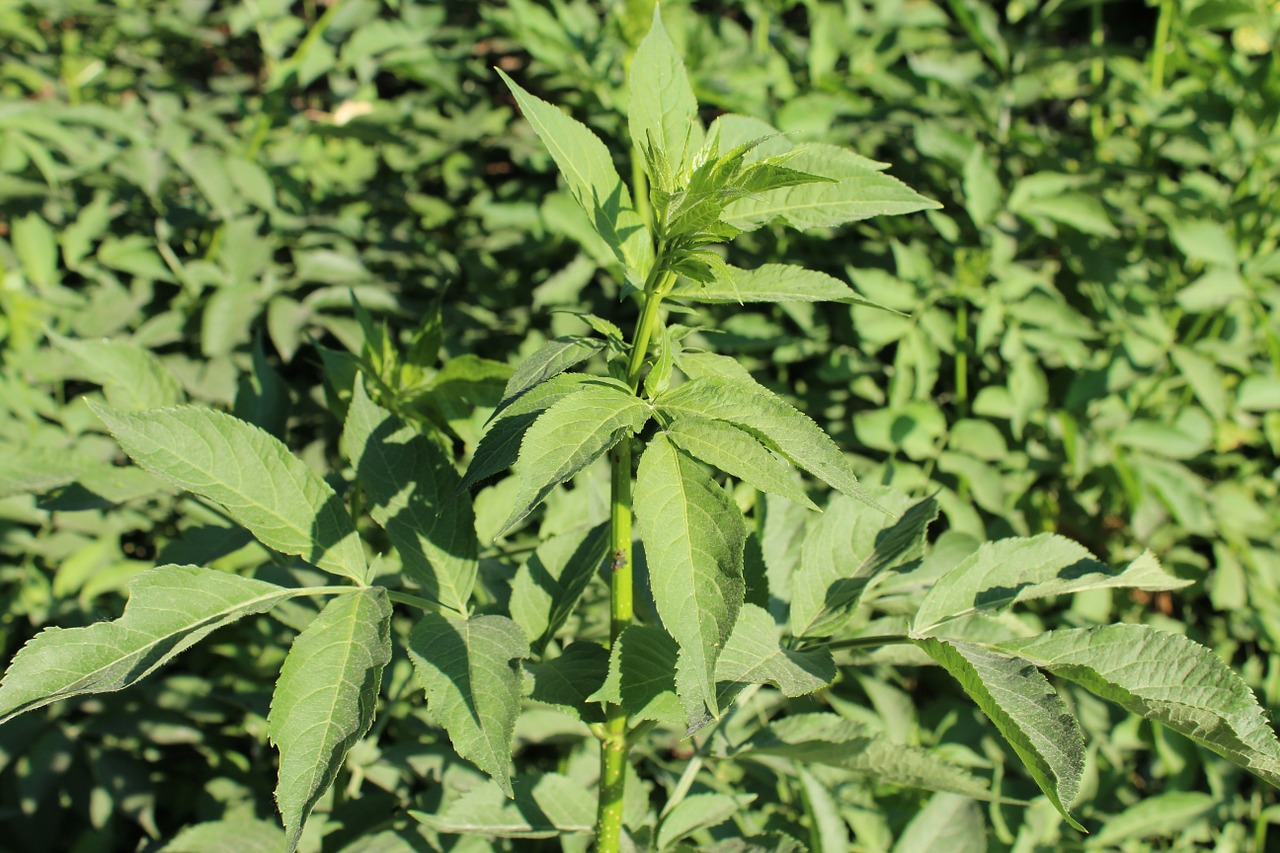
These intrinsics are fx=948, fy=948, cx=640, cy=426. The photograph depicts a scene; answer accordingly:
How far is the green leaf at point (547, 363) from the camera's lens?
958mm

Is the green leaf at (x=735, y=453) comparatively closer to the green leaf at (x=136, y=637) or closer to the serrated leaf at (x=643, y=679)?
the serrated leaf at (x=643, y=679)

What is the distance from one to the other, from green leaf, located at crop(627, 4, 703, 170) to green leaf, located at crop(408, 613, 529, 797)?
1.86ft

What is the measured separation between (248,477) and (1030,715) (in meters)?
0.88

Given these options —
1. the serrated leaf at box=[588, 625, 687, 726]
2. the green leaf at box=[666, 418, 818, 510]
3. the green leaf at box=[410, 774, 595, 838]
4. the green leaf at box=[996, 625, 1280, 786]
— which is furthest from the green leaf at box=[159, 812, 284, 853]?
the green leaf at box=[996, 625, 1280, 786]

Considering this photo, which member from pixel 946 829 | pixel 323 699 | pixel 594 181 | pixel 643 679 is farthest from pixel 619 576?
pixel 946 829

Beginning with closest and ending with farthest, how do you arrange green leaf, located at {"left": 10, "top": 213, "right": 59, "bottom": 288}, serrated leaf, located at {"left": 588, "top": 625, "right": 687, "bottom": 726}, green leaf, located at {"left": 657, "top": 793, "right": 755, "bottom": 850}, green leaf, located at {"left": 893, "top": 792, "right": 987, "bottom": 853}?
1. serrated leaf, located at {"left": 588, "top": 625, "right": 687, "bottom": 726}
2. green leaf, located at {"left": 657, "top": 793, "right": 755, "bottom": 850}
3. green leaf, located at {"left": 893, "top": 792, "right": 987, "bottom": 853}
4. green leaf, located at {"left": 10, "top": 213, "right": 59, "bottom": 288}

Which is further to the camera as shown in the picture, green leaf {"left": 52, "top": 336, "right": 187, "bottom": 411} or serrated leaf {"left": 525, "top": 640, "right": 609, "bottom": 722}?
green leaf {"left": 52, "top": 336, "right": 187, "bottom": 411}

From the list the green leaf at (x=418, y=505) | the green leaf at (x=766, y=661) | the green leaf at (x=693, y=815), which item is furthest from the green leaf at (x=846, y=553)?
the green leaf at (x=418, y=505)

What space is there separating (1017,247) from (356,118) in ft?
5.94

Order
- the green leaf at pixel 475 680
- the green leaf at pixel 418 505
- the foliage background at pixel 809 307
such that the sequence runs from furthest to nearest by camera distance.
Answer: the foliage background at pixel 809 307 → the green leaf at pixel 418 505 → the green leaf at pixel 475 680

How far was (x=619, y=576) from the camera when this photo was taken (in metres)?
1.13

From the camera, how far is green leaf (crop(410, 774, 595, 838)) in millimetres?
1259

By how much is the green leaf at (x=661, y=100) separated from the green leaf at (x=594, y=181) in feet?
0.17

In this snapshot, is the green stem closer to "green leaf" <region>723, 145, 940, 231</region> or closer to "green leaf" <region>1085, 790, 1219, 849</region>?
"green leaf" <region>1085, 790, 1219, 849</region>
